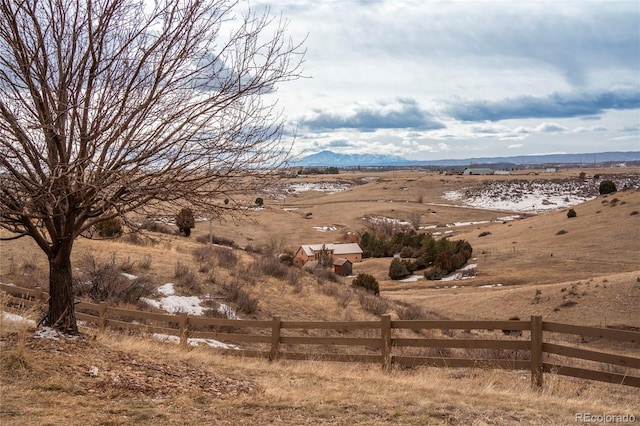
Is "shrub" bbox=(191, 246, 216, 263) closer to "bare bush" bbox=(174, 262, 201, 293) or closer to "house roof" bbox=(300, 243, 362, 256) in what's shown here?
"bare bush" bbox=(174, 262, 201, 293)

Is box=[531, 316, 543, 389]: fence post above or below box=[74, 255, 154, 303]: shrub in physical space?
above

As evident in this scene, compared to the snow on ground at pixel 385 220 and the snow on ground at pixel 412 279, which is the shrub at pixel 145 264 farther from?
the snow on ground at pixel 385 220

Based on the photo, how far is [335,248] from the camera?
71688 millimetres

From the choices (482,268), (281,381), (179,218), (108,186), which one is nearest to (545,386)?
(281,381)

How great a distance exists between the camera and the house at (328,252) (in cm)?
6631

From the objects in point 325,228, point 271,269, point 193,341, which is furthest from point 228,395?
point 325,228

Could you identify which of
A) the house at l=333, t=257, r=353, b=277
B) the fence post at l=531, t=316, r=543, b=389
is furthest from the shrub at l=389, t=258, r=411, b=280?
the fence post at l=531, t=316, r=543, b=389

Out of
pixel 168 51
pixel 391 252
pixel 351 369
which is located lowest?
pixel 391 252

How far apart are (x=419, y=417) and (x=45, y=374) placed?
4.78 metres

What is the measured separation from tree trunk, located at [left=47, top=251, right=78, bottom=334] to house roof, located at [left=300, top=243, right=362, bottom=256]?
5860cm

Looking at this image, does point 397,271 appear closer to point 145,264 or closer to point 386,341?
point 145,264

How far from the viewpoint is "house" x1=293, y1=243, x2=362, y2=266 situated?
218ft

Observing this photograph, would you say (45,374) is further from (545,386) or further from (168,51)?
(545,386)

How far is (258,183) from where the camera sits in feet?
28.5
